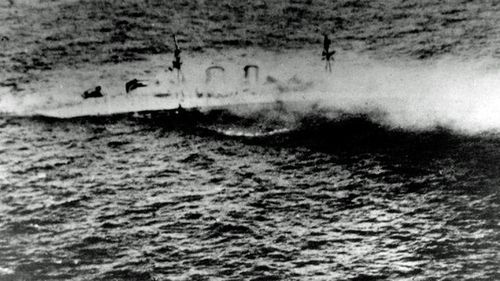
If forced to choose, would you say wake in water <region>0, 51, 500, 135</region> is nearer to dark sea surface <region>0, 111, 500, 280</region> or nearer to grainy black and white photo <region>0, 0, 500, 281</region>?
grainy black and white photo <region>0, 0, 500, 281</region>

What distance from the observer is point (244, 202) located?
2.03 metres

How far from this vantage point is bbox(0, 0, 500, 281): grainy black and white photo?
181cm

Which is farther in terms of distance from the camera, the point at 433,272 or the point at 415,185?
the point at 415,185

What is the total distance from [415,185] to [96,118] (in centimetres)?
137

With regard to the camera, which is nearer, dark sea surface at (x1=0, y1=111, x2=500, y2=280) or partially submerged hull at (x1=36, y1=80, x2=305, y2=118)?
dark sea surface at (x1=0, y1=111, x2=500, y2=280)

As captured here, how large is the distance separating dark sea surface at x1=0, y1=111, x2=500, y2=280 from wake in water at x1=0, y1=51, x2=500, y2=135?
0.12 meters

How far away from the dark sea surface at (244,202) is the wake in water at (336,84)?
0.38 feet

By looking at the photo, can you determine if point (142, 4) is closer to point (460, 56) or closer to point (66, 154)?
point (66, 154)

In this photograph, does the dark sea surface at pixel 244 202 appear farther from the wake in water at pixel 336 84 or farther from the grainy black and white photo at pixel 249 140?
the wake in water at pixel 336 84

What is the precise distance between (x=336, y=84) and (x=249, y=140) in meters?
0.55

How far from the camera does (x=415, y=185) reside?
2.07m

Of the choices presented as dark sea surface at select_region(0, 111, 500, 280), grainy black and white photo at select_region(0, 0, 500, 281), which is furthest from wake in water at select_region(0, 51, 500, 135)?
dark sea surface at select_region(0, 111, 500, 280)

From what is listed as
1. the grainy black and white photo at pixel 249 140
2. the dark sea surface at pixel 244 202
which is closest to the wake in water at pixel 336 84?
the grainy black and white photo at pixel 249 140

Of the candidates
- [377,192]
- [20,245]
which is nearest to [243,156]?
[377,192]
